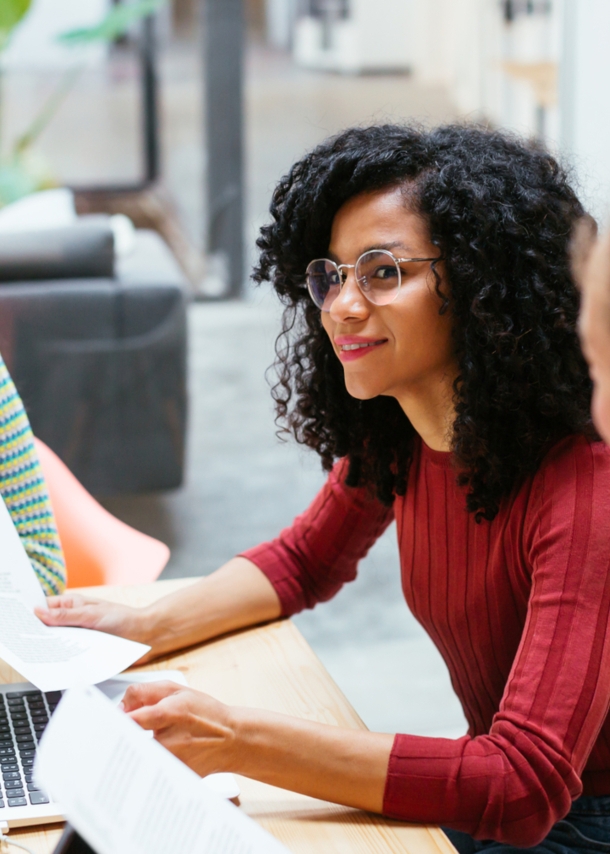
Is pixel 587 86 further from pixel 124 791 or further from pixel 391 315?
pixel 124 791

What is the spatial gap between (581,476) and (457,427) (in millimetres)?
138

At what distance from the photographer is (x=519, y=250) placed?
3.44 feet

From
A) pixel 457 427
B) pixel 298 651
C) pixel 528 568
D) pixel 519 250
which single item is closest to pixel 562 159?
pixel 519 250

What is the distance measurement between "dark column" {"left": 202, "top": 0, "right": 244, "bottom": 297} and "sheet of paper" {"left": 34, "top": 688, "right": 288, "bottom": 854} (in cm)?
300

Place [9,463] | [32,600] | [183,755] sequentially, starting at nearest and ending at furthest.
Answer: [183,755], [32,600], [9,463]

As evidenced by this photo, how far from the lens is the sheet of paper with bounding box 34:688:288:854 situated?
1.96 feet

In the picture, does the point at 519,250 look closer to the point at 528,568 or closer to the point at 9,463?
the point at 528,568

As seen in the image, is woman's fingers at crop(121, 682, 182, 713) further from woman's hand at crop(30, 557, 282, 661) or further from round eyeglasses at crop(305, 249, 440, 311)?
round eyeglasses at crop(305, 249, 440, 311)

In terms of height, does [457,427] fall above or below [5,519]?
above

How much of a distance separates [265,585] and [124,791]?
0.68 meters

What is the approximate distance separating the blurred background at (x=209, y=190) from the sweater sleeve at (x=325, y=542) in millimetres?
1073

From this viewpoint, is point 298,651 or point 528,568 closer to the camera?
point 528,568

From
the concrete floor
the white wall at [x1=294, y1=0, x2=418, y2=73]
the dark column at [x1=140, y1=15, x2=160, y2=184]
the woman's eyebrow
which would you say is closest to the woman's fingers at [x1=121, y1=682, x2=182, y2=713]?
the woman's eyebrow

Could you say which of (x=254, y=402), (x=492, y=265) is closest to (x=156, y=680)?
(x=492, y=265)
